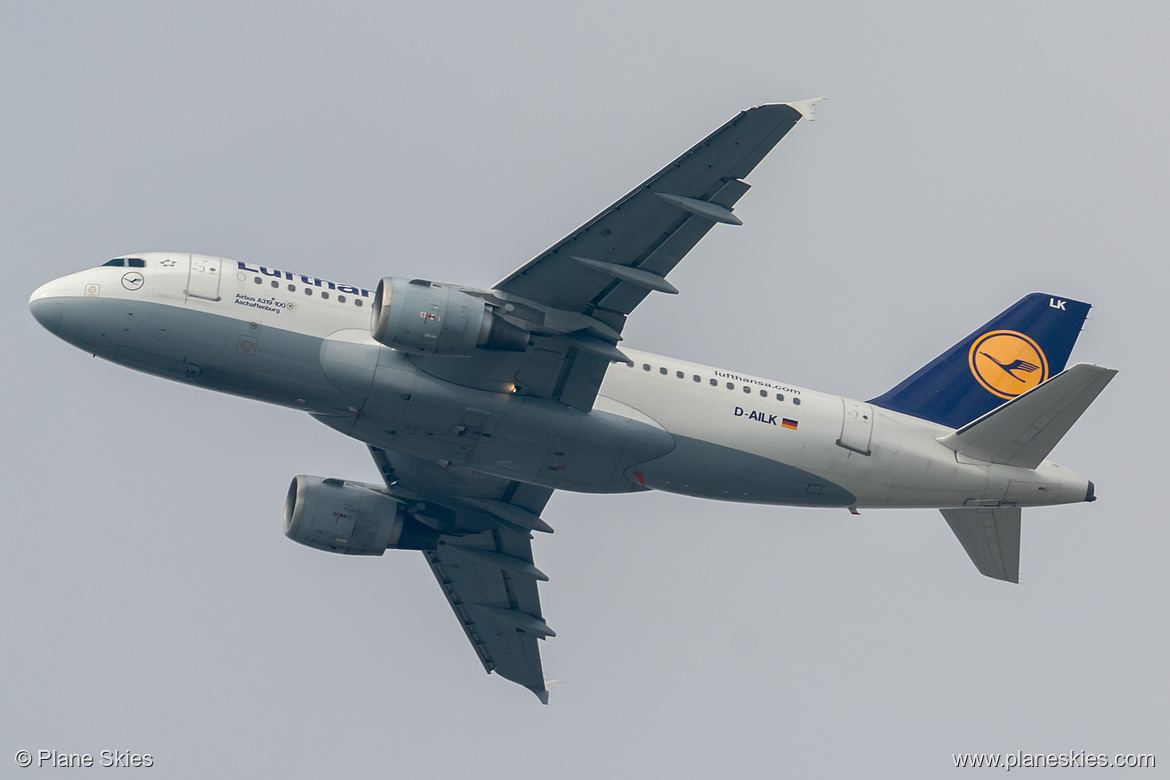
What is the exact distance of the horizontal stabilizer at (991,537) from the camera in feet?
145

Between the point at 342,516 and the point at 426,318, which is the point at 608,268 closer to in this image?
the point at 426,318

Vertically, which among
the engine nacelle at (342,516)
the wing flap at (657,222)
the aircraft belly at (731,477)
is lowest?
the engine nacelle at (342,516)

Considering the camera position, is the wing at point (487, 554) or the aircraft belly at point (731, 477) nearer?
the aircraft belly at point (731, 477)

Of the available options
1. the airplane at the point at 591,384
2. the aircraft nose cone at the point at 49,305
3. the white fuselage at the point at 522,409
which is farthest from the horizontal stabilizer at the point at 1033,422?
the aircraft nose cone at the point at 49,305

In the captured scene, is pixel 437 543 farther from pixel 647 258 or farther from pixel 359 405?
pixel 647 258

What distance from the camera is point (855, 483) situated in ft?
136

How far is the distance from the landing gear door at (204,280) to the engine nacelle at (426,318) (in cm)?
479

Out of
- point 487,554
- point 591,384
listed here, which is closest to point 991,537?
point 591,384

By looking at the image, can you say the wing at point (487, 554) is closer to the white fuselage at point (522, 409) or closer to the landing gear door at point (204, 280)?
the white fuselage at point (522, 409)

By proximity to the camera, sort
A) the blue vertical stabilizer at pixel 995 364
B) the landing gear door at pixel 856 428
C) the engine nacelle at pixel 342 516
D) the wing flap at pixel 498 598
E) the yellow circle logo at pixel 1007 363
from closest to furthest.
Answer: the landing gear door at pixel 856 428, the blue vertical stabilizer at pixel 995 364, the engine nacelle at pixel 342 516, the yellow circle logo at pixel 1007 363, the wing flap at pixel 498 598

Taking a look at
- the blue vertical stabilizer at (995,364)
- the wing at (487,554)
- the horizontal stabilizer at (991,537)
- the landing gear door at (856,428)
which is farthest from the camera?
the wing at (487,554)

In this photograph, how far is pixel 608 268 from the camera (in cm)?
3659

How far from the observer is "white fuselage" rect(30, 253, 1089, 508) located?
122ft

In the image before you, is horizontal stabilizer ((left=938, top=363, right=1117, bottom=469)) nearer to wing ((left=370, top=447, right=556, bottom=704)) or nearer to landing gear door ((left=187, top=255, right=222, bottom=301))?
wing ((left=370, top=447, right=556, bottom=704))
